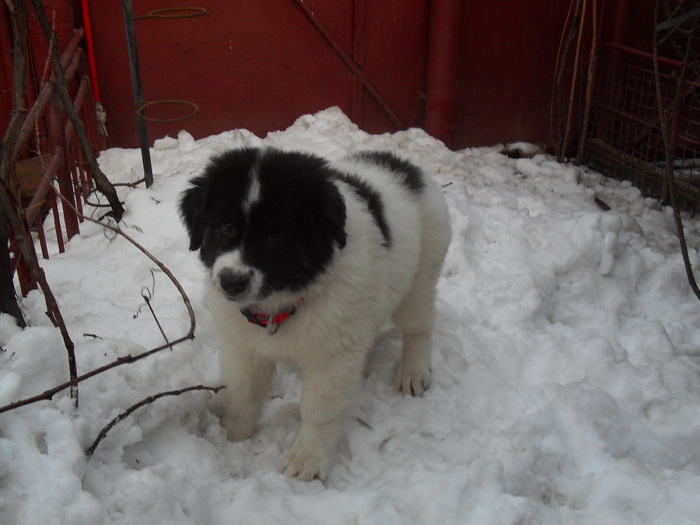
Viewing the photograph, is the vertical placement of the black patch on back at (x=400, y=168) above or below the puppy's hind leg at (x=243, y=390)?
above

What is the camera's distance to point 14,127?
2197mm

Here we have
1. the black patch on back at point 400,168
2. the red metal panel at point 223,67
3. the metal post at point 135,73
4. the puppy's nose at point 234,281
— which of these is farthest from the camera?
the red metal panel at point 223,67

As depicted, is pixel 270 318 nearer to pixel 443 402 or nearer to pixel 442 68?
pixel 443 402

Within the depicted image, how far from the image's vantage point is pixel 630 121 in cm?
640

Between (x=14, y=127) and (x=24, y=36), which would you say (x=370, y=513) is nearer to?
(x=14, y=127)

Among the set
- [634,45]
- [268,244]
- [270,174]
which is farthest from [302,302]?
[634,45]

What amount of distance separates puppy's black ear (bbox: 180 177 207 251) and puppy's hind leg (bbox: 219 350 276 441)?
0.52 m

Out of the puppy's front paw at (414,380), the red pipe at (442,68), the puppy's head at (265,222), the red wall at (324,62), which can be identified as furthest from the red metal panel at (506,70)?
the puppy's head at (265,222)

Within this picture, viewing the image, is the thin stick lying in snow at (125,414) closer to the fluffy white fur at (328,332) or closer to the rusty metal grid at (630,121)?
the fluffy white fur at (328,332)

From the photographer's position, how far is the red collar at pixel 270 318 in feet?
7.89

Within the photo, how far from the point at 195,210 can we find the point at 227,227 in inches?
8.7

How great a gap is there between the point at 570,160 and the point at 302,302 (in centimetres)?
519

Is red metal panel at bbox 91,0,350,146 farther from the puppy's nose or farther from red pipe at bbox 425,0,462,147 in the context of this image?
the puppy's nose

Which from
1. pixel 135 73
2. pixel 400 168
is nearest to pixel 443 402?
pixel 400 168
